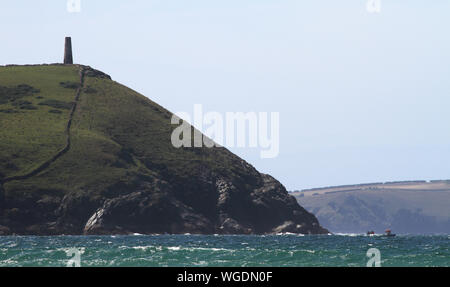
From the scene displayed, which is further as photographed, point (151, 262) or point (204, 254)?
point (204, 254)
